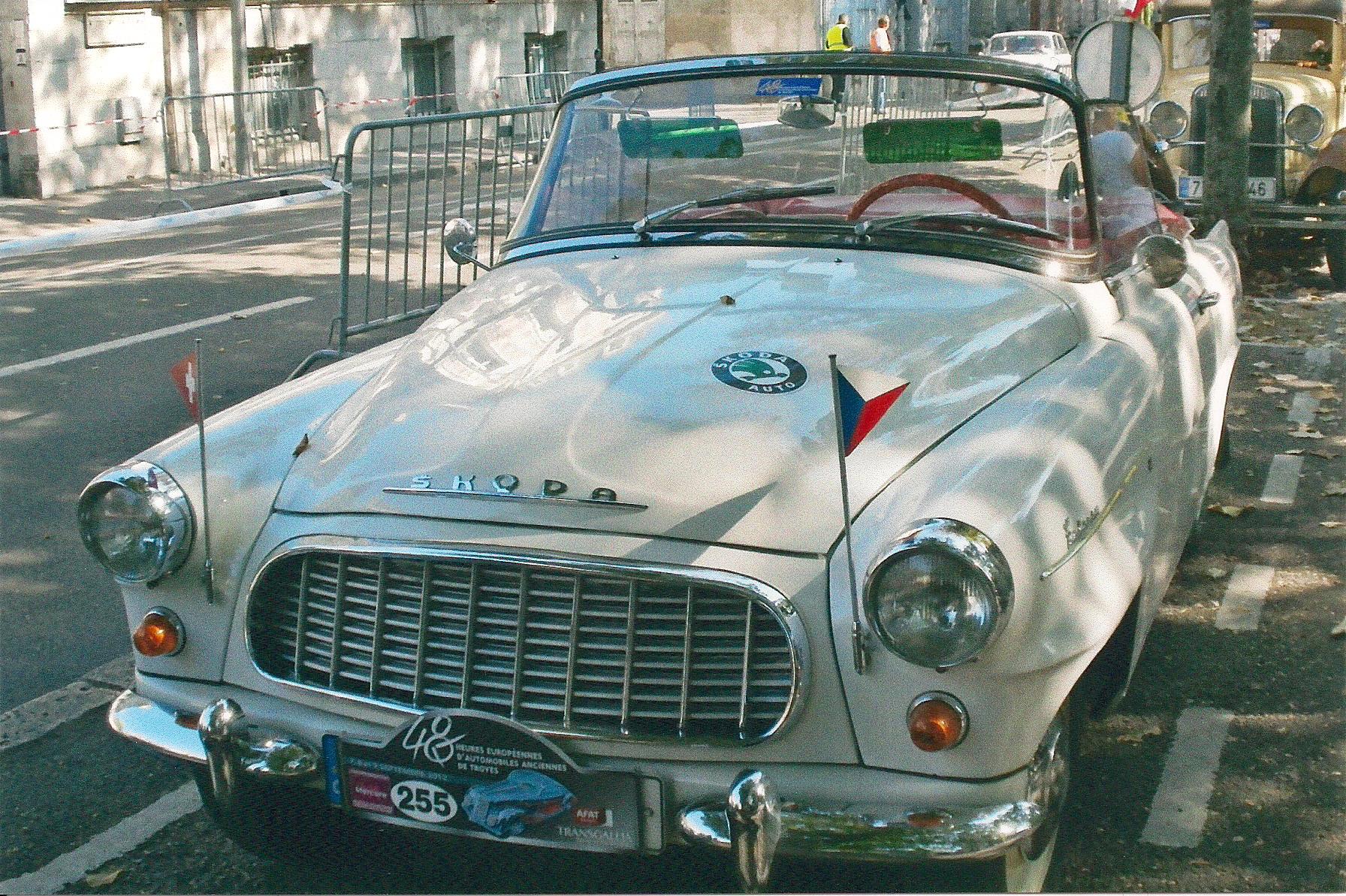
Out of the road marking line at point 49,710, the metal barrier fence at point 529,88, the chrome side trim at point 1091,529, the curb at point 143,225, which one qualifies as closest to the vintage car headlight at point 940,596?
the chrome side trim at point 1091,529

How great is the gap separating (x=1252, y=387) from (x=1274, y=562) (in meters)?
2.94

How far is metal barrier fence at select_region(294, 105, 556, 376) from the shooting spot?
8336 mm

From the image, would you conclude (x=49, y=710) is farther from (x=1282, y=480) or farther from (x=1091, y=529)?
(x=1282, y=480)

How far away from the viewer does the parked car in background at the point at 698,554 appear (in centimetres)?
291

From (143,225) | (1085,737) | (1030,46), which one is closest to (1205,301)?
(1085,737)

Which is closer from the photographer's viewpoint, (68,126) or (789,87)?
(789,87)

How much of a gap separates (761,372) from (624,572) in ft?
2.60

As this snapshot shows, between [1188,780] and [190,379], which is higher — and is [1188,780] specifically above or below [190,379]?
below

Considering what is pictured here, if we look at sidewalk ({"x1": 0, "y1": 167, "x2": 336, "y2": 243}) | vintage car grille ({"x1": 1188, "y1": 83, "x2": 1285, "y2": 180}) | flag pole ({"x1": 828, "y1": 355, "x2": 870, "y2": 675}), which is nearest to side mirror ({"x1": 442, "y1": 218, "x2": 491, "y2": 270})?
flag pole ({"x1": 828, "y1": 355, "x2": 870, "y2": 675})

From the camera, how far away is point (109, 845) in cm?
376

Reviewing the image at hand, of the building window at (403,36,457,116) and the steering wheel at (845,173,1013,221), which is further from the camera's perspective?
the building window at (403,36,457,116)

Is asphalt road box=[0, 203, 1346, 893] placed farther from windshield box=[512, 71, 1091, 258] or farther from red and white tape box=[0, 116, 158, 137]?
red and white tape box=[0, 116, 158, 137]

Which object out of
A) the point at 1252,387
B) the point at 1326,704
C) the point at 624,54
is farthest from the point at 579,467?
the point at 624,54

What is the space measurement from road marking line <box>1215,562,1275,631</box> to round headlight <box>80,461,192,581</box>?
132 inches
